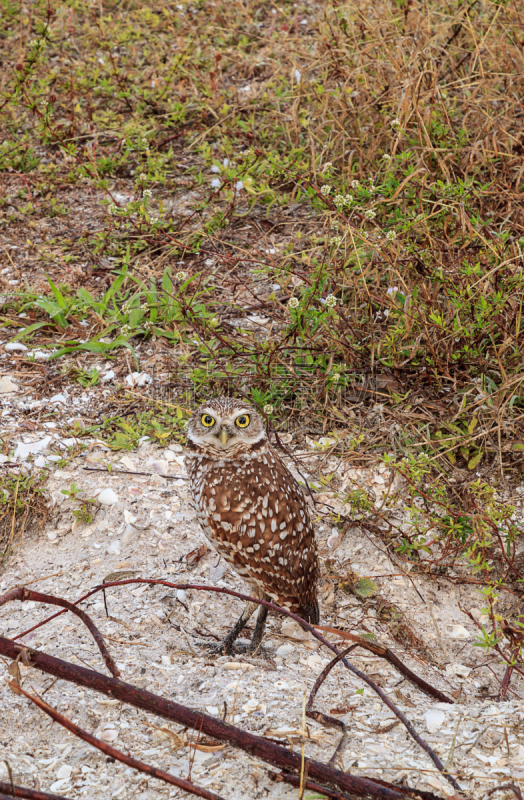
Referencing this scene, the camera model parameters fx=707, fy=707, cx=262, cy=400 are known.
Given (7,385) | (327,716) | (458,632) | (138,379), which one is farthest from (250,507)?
(7,385)

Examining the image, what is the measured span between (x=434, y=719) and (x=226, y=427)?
142cm

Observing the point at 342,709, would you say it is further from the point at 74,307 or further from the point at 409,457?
the point at 74,307

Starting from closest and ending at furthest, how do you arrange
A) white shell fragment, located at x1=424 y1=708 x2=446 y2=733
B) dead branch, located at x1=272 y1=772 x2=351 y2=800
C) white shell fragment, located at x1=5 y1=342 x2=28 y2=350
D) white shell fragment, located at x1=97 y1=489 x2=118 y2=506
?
dead branch, located at x1=272 y1=772 x2=351 y2=800
white shell fragment, located at x1=424 y1=708 x2=446 y2=733
white shell fragment, located at x1=97 y1=489 x2=118 y2=506
white shell fragment, located at x1=5 y1=342 x2=28 y2=350

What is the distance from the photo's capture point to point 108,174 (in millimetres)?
6121

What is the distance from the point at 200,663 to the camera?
299 centimetres

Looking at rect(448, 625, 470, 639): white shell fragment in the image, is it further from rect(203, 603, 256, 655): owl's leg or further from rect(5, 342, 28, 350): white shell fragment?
rect(5, 342, 28, 350): white shell fragment

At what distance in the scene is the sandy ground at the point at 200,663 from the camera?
224 cm

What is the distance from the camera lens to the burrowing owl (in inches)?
123

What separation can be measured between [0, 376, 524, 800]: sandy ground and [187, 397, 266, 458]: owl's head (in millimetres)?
799

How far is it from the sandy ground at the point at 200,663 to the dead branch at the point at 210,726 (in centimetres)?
24

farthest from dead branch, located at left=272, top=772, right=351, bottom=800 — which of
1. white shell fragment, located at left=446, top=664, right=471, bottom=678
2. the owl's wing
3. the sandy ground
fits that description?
white shell fragment, located at left=446, top=664, right=471, bottom=678

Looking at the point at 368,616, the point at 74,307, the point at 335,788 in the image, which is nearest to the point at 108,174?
the point at 74,307

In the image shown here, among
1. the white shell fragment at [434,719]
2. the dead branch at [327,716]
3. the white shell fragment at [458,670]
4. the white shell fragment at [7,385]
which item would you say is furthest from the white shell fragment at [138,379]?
the white shell fragment at [434,719]

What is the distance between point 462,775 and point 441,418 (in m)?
2.21
